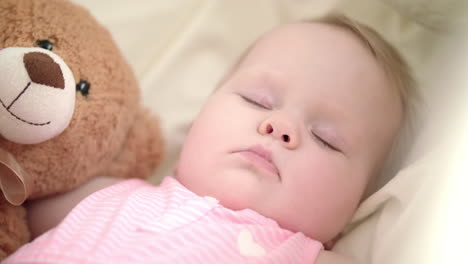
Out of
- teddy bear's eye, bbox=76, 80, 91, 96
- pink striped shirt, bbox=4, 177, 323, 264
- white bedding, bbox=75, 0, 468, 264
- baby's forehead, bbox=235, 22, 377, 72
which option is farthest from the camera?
baby's forehead, bbox=235, 22, 377, 72

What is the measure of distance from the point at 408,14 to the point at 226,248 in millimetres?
676

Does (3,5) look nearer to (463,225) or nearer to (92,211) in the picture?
(92,211)

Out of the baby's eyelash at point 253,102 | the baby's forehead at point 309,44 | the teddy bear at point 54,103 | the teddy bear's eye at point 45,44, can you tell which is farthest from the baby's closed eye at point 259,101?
the teddy bear's eye at point 45,44

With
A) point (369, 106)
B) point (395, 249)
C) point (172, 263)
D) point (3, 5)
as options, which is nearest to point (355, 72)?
point (369, 106)

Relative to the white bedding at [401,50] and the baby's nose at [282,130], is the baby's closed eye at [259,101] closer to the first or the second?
the baby's nose at [282,130]

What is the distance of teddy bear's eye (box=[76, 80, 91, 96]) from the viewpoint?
0.85 metres

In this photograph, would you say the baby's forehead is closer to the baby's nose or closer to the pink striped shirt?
the baby's nose

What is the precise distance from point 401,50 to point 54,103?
2.38 feet

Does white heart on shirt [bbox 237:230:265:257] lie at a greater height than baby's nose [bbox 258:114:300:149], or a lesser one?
lesser

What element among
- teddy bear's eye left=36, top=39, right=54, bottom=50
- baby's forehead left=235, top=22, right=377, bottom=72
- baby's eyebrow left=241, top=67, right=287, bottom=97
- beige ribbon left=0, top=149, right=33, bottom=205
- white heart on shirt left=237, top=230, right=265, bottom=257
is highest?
baby's forehead left=235, top=22, right=377, bottom=72

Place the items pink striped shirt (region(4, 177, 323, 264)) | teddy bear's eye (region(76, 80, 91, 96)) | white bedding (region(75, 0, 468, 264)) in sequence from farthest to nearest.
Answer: teddy bear's eye (region(76, 80, 91, 96)), pink striped shirt (region(4, 177, 323, 264)), white bedding (region(75, 0, 468, 264))

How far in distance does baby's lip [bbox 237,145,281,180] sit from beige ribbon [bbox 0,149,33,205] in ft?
1.09

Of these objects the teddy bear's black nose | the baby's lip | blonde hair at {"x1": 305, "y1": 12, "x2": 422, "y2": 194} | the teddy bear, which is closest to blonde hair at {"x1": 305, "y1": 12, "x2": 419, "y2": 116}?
blonde hair at {"x1": 305, "y1": 12, "x2": 422, "y2": 194}

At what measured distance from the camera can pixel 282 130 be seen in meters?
0.83
